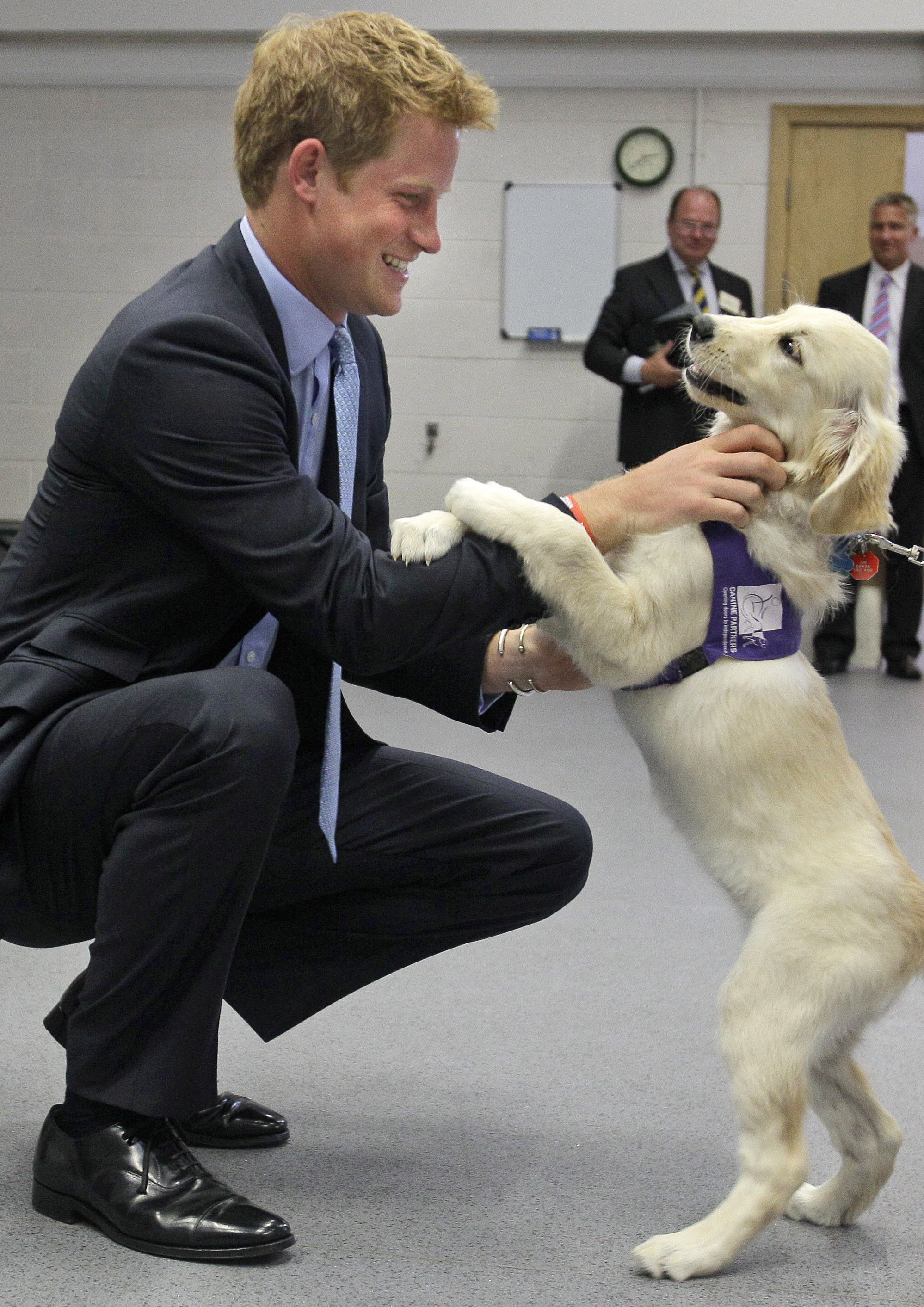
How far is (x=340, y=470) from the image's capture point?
60.1 inches

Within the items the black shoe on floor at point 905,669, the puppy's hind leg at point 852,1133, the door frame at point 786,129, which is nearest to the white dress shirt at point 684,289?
the door frame at point 786,129

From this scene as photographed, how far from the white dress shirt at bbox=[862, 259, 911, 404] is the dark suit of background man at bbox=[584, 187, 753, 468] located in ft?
1.53

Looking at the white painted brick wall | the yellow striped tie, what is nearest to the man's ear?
the yellow striped tie

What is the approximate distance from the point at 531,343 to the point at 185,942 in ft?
16.5

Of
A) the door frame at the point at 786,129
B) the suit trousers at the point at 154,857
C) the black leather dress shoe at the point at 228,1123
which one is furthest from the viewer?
the door frame at the point at 786,129

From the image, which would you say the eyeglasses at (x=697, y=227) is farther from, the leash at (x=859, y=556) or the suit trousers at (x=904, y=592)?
the leash at (x=859, y=556)

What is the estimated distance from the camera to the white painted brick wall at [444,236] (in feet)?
19.1

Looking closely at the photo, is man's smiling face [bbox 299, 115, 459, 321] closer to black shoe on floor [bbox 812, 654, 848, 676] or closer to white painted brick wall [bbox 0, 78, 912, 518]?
black shoe on floor [bbox 812, 654, 848, 676]

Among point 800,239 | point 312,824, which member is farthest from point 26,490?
point 312,824

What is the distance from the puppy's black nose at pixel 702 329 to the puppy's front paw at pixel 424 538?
38 centimetres

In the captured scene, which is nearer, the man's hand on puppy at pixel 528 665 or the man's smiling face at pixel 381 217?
the man's smiling face at pixel 381 217

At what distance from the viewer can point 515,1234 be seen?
1.44 metres

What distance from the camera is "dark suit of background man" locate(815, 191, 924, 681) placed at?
4969 mm

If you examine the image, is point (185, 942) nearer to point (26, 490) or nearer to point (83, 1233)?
point (83, 1233)
